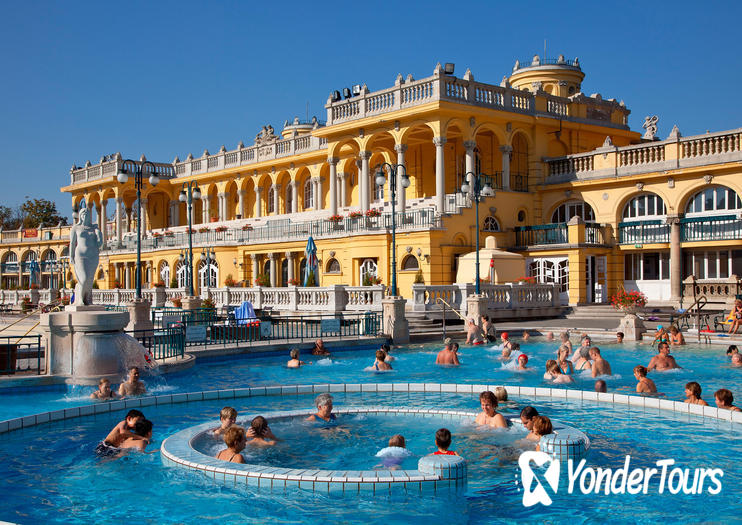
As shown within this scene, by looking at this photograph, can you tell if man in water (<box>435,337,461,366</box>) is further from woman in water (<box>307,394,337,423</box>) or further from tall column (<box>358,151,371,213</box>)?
tall column (<box>358,151,371,213</box>)

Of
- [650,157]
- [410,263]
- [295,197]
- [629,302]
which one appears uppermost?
[295,197]

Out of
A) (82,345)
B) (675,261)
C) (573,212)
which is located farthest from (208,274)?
(82,345)

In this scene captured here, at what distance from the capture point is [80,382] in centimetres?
1494

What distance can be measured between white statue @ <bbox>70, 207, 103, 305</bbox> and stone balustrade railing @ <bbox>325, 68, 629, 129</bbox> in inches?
835

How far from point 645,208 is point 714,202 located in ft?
10.3

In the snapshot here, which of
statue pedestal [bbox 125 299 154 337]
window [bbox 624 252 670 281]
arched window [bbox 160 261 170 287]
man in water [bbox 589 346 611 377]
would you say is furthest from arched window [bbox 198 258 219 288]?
man in water [bbox 589 346 611 377]

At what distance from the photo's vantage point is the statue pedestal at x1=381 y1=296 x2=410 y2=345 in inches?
931

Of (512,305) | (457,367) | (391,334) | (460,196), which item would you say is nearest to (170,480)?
(457,367)

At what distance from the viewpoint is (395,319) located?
2373 centimetres

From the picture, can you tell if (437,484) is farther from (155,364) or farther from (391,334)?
(391,334)

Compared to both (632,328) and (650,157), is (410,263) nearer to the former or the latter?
(650,157)

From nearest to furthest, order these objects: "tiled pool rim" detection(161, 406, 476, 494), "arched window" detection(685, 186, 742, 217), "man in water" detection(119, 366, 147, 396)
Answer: "tiled pool rim" detection(161, 406, 476, 494) → "man in water" detection(119, 366, 147, 396) → "arched window" detection(685, 186, 742, 217)

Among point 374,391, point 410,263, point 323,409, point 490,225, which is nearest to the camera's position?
point 323,409

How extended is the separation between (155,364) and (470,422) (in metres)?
8.09
